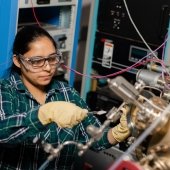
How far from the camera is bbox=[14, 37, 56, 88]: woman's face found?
1.76 m

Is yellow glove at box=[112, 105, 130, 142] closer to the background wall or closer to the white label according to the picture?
the white label

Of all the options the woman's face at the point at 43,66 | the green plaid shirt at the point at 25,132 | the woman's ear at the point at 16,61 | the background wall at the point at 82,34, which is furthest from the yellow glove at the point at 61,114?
the background wall at the point at 82,34

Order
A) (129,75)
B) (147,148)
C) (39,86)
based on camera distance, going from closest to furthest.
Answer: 1. (147,148)
2. (39,86)
3. (129,75)

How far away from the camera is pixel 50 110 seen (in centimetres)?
138

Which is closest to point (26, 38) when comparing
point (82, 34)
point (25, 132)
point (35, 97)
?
point (35, 97)

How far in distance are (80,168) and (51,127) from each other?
0.98 meters

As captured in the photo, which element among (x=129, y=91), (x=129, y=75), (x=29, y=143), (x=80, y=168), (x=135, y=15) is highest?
(x=135, y=15)

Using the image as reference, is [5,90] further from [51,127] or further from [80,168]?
[80,168]

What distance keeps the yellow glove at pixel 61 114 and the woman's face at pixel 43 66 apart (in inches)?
14.9

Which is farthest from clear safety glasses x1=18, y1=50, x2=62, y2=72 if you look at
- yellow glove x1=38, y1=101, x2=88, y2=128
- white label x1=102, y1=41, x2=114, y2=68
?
white label x1=102, y1=41, x2=114, y2=68

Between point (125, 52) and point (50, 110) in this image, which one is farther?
point (125, 52)

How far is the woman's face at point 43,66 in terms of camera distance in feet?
5.79

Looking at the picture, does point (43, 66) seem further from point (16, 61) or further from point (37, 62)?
point (16, 61)

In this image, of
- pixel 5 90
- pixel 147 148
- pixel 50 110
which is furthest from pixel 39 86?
pixel 147 148
